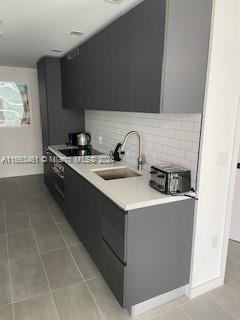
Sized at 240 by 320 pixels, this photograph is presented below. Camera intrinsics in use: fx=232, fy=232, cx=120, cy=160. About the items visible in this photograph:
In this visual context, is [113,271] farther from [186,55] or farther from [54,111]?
[54,111]

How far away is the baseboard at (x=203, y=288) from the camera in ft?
6.36

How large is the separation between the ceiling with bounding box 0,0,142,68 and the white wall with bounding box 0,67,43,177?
1.61 metres

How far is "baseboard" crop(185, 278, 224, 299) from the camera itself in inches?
76.3

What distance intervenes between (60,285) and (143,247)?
3.07 ft

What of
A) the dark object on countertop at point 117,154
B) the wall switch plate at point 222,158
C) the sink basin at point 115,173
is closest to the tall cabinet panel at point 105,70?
the dark object on countertop at point 117,154

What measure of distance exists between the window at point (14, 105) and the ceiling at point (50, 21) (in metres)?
1.65

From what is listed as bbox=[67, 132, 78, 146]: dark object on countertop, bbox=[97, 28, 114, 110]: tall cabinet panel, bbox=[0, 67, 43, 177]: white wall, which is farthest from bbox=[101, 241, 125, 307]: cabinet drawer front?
bbox=[0, 67, 43, 177]: white wall

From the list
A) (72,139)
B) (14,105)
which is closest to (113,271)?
(72,139)

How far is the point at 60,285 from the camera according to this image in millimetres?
2049

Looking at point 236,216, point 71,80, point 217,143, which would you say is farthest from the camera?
point 71,80

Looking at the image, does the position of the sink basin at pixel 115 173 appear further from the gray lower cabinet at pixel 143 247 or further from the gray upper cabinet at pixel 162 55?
the gray upper cabinet at pixel 162 55

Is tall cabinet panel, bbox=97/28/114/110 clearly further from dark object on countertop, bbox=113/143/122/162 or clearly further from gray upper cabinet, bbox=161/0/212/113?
gray upper cabinet, bbox=161/0/212/113

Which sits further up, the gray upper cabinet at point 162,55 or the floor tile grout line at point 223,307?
the gray upper cabinet at point 162,55

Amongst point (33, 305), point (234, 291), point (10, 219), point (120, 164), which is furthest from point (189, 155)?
point (10, 219)
